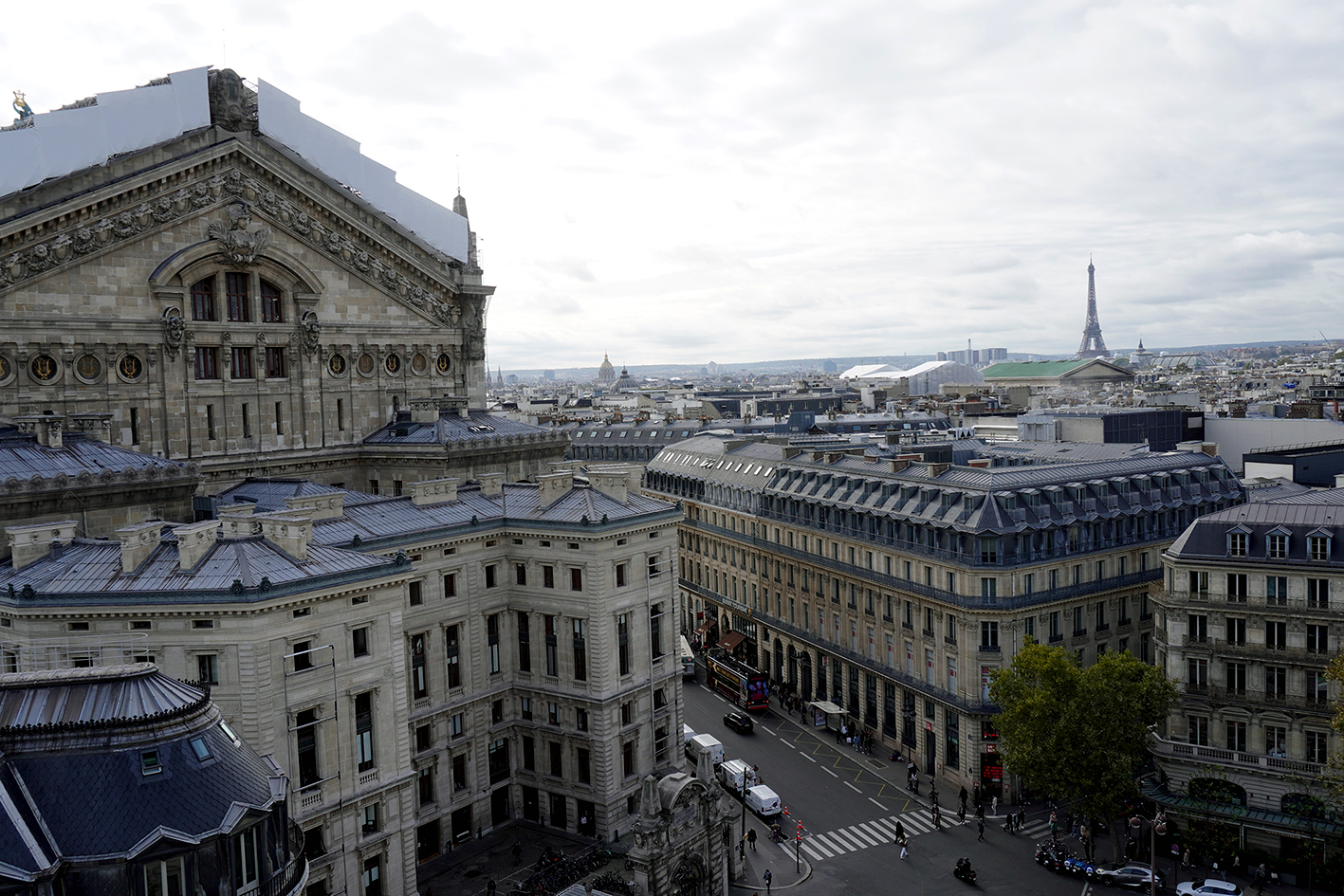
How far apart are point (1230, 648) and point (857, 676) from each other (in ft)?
95.6

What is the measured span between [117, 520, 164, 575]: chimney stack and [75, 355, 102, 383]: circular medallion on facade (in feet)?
60.3

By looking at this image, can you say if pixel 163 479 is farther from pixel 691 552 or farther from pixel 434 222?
pixel 691 552

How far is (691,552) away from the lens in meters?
116

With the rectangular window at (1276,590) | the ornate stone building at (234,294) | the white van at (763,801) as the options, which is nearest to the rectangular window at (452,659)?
the ornate stone building at (234,294)

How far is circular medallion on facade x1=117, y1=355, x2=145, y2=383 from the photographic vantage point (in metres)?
64.7

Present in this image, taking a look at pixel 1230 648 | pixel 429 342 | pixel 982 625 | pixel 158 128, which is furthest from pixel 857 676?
pixel 158 128

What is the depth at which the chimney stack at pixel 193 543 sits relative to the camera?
4706 cm

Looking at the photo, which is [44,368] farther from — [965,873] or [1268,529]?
[1268,529]

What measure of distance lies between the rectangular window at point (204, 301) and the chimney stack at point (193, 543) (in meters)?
24.7

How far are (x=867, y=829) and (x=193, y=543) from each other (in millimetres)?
44698

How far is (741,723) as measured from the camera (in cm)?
8638

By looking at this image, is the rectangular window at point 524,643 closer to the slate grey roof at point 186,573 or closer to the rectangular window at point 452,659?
the rectangular window at point 452,659

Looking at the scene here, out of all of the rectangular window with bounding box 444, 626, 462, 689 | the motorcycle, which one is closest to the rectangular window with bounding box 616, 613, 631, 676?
the rectangular window with bounding box 444, 626, 462, 689

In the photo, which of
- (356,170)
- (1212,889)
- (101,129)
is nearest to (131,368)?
(101,129)
